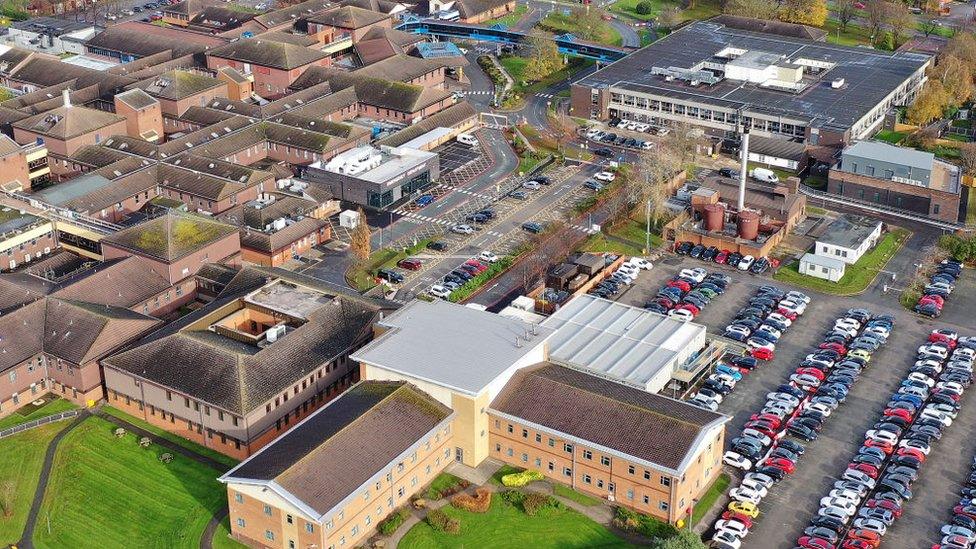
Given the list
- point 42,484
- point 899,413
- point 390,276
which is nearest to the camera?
point 42,484

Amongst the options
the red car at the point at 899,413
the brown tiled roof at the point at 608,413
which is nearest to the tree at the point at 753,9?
the red car at the point at 899,413

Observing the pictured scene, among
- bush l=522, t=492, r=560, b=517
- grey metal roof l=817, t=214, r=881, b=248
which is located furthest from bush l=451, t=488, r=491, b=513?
grey metal roof l=817, t=214, r=881, b=248

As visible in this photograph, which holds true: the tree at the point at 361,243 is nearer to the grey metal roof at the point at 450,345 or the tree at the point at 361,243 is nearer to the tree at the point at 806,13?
the grey metal roof at the point at 450,345

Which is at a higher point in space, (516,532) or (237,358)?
(237,358)

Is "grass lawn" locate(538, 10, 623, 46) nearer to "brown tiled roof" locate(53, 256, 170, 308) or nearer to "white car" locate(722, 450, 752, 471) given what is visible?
"brown tiled roof" locate(53, 256, 170, 308)

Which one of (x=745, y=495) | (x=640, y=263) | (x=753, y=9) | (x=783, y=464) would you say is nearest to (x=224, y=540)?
(x=745, y=495)

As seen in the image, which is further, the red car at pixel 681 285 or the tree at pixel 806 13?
the tree at pixel 806 13

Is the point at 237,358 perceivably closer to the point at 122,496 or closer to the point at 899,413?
the point at 122,496
